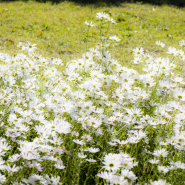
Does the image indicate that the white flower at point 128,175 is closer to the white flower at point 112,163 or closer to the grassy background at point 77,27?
the white flower at point 112,163

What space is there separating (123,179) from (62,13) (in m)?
7.42

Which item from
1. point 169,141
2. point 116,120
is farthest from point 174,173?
point 116,120

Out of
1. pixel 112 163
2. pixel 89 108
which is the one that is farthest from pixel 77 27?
pixel 112 163

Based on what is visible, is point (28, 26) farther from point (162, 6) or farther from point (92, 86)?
point (162, 6)

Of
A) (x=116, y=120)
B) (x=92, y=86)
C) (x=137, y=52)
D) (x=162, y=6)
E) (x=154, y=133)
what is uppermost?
(x=162, y=6)

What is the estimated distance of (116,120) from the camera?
1.80 m

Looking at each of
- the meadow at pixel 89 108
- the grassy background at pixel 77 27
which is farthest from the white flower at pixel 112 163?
the grassy background at pixel 77 27

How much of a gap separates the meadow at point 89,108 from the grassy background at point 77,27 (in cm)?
4

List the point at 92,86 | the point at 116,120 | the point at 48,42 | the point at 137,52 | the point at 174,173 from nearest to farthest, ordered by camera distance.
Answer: the point at 174,173
the point at 116,120
the point at 92,86
the point at 137,52
the point at 48,42

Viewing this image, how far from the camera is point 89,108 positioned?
5.72 feet

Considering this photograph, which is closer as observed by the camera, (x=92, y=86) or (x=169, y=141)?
(x=169, y=141)

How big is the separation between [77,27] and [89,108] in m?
5.35

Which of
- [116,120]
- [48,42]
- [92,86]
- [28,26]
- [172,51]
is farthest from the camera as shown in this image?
[28,26]

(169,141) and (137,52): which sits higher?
(137,52)
